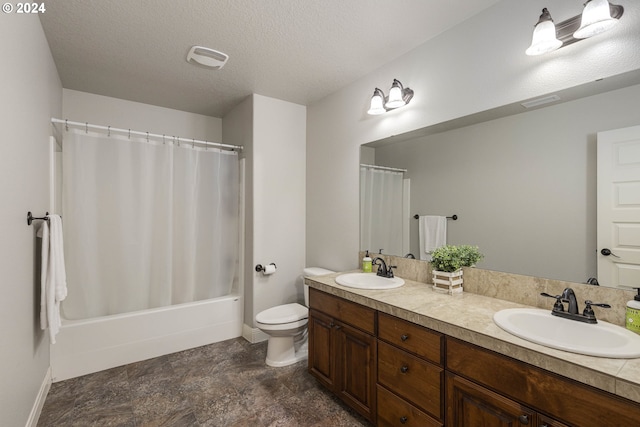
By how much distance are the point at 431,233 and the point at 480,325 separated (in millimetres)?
876

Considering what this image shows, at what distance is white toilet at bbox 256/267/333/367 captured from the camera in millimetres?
2445

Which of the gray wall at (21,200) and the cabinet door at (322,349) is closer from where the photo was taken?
the gray wall at (21,200)

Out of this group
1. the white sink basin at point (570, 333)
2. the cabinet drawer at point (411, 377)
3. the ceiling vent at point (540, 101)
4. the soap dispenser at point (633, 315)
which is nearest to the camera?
the white sink basin at point (570, 333)

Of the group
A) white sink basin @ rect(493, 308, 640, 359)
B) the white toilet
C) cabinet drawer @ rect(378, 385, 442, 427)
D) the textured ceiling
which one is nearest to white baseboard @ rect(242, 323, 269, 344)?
the white toilet

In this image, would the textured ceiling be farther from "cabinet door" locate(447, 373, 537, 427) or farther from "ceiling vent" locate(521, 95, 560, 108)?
"cabinet door" locate(447, 373, 537, 427)

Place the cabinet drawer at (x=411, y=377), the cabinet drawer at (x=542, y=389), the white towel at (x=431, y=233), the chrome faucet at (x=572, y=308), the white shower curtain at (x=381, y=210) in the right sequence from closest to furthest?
the cabinet drawer at (x=542, y=389) < the chrome faucet at (x=572, y=308) < the cabinet drawer at (x=411, y=377) < the white towel at (x=431, y=233) < the white shower curtain at (x=381, y=210)

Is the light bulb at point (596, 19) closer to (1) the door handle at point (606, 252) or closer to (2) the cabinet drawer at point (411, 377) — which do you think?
(1) the door handle at point (606, 252)

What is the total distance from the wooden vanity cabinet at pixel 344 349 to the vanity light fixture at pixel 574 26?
161 centimetres

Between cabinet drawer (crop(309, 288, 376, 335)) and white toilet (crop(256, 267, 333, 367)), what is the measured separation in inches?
14.3

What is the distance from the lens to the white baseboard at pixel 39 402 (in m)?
1.76

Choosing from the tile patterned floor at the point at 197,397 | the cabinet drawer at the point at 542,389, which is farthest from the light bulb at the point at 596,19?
the tile patterned floor at the point at 197,397

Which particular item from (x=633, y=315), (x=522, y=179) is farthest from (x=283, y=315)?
(x=633, y=315)

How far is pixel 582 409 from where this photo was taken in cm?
96

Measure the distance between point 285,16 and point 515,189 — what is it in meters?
1.72
